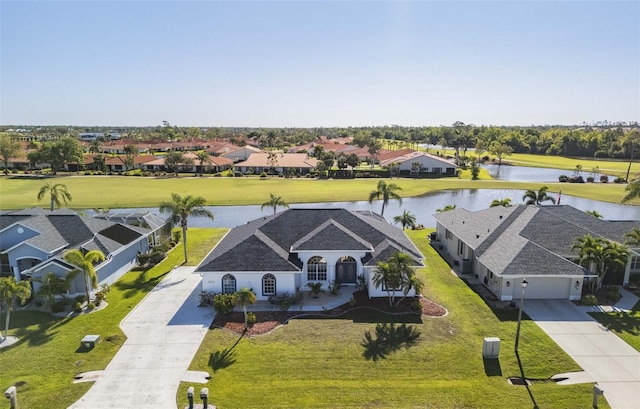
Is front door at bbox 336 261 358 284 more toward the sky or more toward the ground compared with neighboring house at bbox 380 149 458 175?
more toward the ground

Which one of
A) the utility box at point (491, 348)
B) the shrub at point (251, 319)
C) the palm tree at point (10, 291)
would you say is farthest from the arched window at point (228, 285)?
the utility box at point (491, 348)

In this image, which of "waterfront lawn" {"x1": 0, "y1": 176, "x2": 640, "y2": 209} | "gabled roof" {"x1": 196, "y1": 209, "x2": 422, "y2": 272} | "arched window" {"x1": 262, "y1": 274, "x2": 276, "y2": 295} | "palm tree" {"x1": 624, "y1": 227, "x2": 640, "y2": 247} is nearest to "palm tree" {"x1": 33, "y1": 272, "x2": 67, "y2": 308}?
"gabled roof" {"x1": 196, "y1": 209, "x2": 422, "y2": 272}

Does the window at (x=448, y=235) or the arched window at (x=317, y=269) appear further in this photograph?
the window at (x=448, y=235)

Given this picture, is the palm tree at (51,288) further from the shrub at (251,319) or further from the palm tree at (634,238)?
the palm tree at (634,238)

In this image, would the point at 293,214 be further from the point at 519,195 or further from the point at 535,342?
the point at 519,195

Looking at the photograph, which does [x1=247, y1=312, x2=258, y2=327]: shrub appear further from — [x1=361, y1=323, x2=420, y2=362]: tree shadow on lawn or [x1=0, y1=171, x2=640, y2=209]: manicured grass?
[x1=0, y1=171, x2=640, y2=209]: manicured grass
